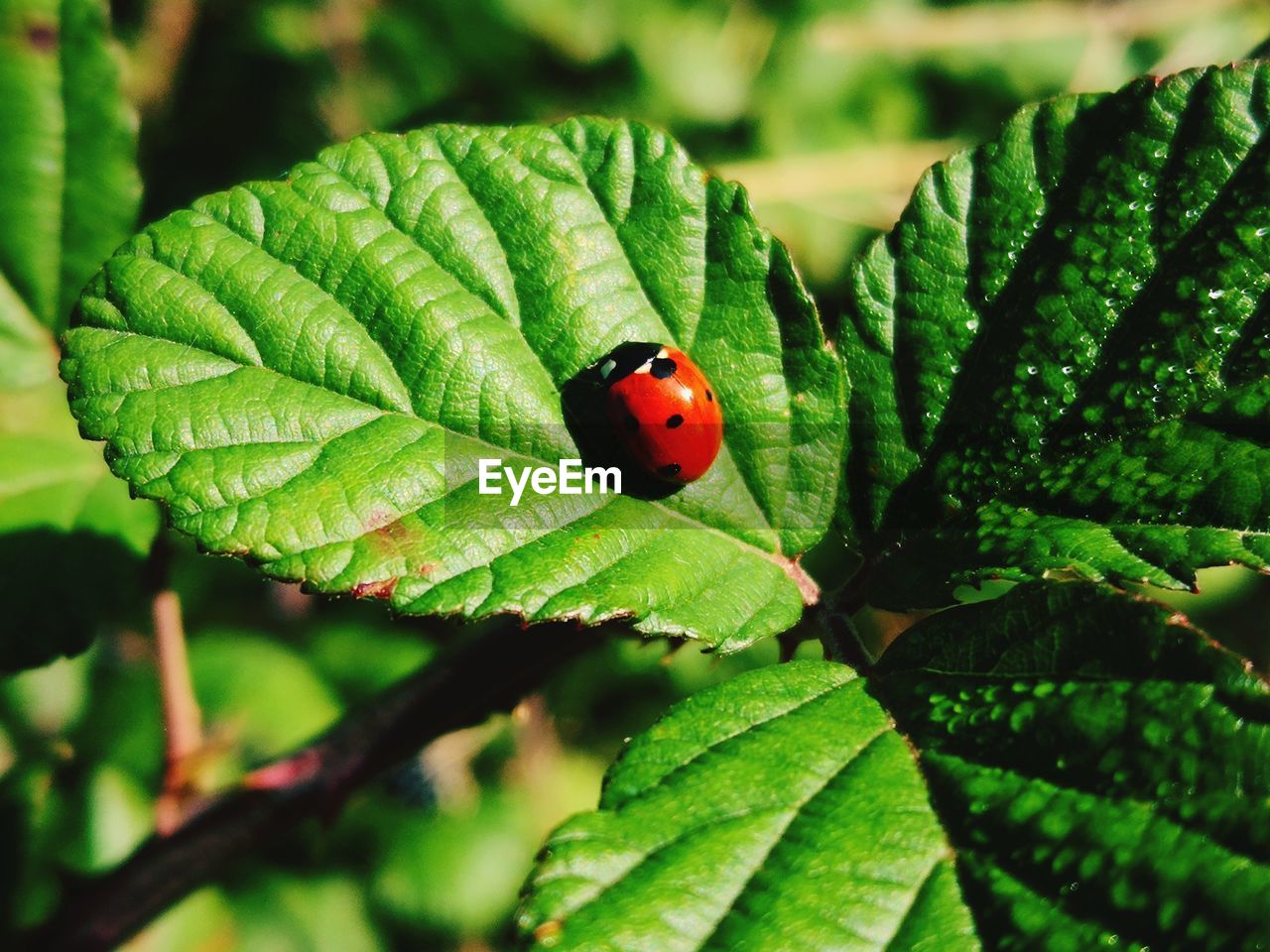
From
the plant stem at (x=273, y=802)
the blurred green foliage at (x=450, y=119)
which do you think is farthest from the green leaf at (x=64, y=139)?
the plant stem at (x=273, y=802)

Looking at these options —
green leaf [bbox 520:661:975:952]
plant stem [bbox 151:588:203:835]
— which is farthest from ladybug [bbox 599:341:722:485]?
plant stem [bbox 151:588:203:835]

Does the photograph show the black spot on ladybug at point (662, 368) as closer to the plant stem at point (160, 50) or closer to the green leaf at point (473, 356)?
the green leaf at point (473, 356)

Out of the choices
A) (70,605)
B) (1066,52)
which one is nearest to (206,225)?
(70,605)

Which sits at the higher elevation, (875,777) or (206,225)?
(206,225)

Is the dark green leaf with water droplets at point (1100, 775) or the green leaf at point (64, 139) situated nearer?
the dark green leaf with water droplets at point (1100, 775)

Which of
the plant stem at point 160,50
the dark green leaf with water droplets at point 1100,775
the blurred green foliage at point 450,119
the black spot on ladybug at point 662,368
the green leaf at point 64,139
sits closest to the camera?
the dark green leaf with water droplets at point 1100,775

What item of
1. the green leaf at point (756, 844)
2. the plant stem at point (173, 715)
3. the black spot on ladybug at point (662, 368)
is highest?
the black spot on ladybug at point (662, 368)

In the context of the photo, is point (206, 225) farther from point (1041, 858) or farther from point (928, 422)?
point (1041, 858)
